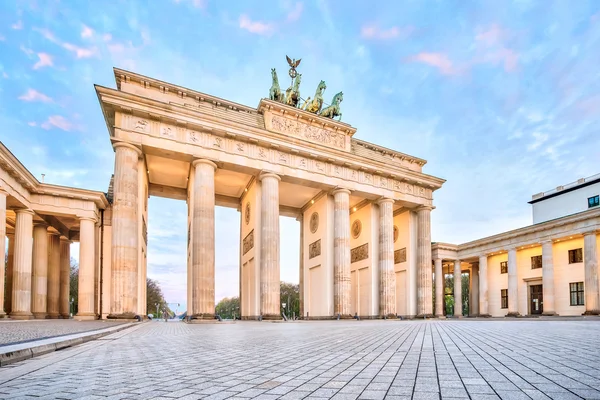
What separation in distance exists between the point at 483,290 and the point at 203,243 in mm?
31429

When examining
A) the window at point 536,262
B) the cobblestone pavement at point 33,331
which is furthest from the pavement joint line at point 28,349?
the window at point 536,262

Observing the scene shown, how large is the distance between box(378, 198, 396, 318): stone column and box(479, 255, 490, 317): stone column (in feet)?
46.3

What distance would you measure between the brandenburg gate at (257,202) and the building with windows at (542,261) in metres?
9.05

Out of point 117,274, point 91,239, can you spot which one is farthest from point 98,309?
point 117,274

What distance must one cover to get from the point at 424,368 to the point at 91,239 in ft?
80.4

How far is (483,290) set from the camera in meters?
40.2

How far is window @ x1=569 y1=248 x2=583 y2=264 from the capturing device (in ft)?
103

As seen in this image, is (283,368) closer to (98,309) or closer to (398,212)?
(98,309)

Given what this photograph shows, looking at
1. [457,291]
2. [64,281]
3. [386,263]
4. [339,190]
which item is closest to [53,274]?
[64,281]

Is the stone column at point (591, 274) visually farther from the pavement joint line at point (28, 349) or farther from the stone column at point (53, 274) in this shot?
the stone column at point (53, 274)

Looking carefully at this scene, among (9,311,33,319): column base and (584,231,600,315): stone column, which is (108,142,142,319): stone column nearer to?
(9,311,33,319): column base

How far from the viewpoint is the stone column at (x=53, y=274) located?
27845 millimetres

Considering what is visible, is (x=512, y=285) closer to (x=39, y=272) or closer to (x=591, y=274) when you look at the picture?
(x=591, y=274)

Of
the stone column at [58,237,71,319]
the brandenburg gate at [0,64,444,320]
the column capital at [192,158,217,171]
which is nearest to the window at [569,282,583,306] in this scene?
the brandenburg gate at [0,64,444,320]
